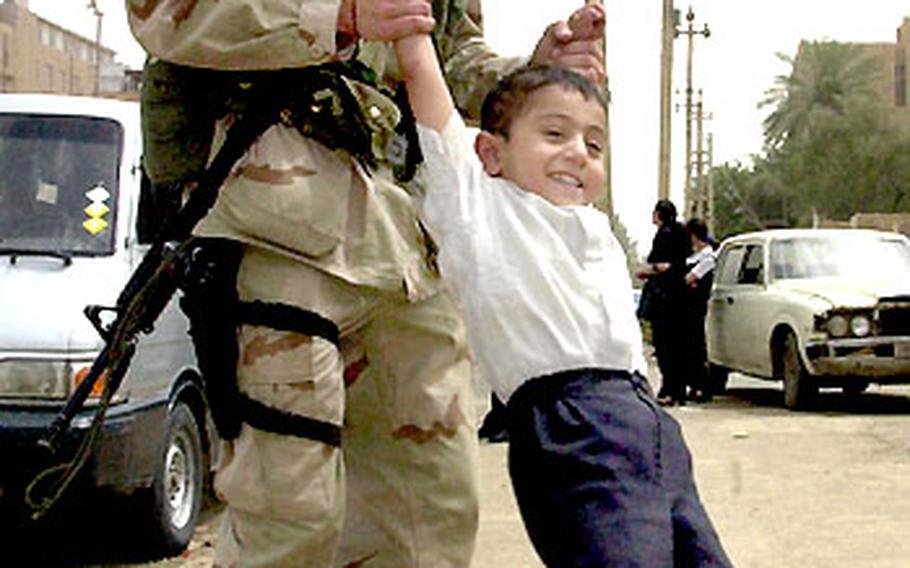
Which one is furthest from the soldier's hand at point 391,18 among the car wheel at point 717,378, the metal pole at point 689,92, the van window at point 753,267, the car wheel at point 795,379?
the metal pole at point 689,92

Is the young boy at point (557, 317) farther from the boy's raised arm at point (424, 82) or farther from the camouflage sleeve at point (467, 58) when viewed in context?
the camouflage sleeve at point (467, 58)

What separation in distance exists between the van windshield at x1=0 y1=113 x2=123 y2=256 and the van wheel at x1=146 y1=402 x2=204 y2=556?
0.74 metres

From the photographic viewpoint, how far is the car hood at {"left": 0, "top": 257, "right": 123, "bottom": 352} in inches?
208

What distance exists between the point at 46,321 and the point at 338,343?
9.90 feet

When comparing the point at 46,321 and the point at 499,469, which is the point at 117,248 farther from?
the point at 499,469

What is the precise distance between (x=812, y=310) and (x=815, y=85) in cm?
7413

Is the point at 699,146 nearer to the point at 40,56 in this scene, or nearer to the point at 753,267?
the point at 40,56

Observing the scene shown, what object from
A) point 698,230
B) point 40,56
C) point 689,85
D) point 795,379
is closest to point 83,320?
point 795,379

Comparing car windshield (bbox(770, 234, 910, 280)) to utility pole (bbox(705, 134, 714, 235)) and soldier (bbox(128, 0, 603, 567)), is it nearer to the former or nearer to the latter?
soldier (bbox(128, 0, 603, 567))

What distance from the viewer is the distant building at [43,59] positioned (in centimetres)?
7531

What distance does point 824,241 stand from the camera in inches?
529

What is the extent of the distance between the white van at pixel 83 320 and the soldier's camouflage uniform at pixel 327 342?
2684 mm

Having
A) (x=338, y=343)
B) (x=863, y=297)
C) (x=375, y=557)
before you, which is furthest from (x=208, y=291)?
(x=863, y=297)

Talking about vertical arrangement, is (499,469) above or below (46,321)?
below
